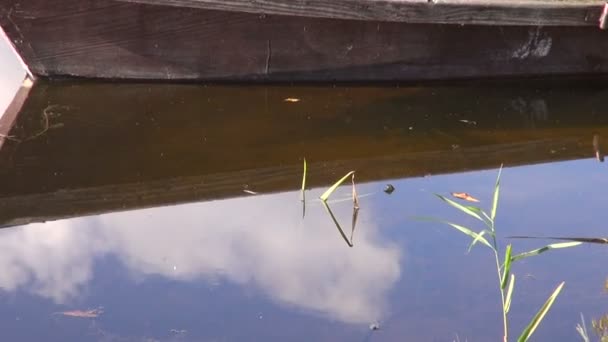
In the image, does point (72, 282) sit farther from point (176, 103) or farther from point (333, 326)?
point (176, 103)

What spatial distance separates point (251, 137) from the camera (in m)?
4.39

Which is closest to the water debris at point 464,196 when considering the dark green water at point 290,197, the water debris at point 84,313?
the dark green water at point 290,197

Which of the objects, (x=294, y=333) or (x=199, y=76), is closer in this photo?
(x=294, y=333)

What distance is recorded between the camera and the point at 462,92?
5.18 metres

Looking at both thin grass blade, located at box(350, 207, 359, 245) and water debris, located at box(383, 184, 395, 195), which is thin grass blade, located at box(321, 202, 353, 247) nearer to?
thin grass blade, located at box(350, 207, 359, 245)

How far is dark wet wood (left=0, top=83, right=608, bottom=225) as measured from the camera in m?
3.85

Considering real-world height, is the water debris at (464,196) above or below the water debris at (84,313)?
below

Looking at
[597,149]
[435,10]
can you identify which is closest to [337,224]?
[597,149]

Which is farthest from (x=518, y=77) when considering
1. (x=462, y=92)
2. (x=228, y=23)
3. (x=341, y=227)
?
(x=341, y=227)

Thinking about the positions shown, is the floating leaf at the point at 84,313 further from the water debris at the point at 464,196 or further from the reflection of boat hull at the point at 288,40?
the reflection of boat hull at the point at 288,40

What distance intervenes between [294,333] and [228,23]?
2.46 m

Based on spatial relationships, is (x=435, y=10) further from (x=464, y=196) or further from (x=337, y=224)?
(x=337, y=224)

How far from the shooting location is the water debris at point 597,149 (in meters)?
4.38

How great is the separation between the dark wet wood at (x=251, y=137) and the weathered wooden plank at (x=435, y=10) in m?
0.45
